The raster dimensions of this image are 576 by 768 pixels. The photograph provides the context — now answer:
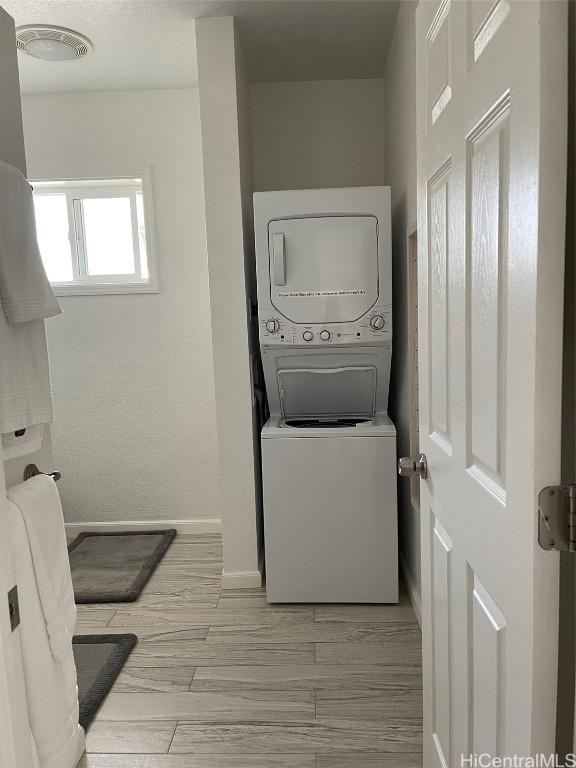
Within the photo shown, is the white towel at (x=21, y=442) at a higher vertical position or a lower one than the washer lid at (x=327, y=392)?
higher

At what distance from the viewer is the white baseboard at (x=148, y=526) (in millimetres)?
3762

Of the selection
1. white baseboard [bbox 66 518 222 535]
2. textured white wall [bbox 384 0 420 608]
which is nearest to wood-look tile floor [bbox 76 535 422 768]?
textured white wall [bbox 384 0 420 608]

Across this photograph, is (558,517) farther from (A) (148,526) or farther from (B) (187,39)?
(A) (148,526)

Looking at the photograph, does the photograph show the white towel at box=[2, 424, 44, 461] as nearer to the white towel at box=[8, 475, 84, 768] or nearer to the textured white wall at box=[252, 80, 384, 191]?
the white towel at box=[8, 475, 84, 768]

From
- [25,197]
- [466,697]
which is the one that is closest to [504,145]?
[466,697]

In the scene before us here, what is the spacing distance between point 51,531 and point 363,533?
5.02 ft

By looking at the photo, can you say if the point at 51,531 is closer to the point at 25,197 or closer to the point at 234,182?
the point at 25,197

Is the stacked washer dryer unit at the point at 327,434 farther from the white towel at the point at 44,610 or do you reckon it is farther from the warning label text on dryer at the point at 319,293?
the white towel at the point at 44,610

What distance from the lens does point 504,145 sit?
2.71ft

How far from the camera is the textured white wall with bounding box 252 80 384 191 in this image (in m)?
3.35

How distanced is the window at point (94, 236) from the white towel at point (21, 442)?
7.15ft

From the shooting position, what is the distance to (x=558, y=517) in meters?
0.70

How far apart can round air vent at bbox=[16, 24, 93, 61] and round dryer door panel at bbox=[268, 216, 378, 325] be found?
1339 mm

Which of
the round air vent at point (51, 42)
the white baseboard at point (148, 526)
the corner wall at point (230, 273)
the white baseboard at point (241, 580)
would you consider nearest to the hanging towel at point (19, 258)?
the corner wall at point (230, 273)
